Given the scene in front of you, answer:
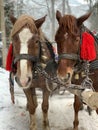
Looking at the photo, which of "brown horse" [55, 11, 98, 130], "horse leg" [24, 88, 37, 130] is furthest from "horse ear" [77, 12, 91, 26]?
"horse leg" [24, 88, 37, 130]

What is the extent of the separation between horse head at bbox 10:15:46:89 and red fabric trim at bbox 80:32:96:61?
2.39 ft

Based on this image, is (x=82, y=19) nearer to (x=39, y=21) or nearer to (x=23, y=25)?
(x=39, y=21)

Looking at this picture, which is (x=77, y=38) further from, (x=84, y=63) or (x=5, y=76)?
(x=5, y=76)

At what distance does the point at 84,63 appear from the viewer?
504cm

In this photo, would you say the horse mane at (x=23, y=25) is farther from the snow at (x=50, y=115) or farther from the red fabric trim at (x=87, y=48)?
the snow at (x=50, y=115)

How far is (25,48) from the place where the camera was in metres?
4.97

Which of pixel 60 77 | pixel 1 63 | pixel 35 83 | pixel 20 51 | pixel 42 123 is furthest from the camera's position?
pixel 1 63

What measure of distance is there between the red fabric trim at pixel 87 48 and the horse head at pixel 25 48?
727 millimetres

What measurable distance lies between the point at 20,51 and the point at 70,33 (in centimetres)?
78

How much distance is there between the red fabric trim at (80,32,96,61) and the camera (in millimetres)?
4871

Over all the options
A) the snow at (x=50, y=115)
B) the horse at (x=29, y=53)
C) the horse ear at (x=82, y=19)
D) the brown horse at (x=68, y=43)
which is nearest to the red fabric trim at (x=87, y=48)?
the brown horse at (x=68, y=43)

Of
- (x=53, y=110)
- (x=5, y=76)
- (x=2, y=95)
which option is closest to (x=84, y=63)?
(x=53, y=110)

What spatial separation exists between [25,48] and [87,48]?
35.2 inches

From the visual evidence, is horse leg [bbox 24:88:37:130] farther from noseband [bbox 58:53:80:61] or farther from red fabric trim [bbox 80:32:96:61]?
red fabric trim [bbox 80:32:96:61]
